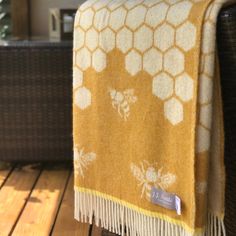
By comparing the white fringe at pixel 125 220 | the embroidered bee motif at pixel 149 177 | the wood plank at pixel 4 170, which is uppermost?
the embroidered bee motif at pixel 149 177

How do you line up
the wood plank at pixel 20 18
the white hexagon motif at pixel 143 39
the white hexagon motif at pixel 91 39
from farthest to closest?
the wood plank at pixel 20 18 < the white hexagon motif at pixel 91 39 < the white hexagon motif at pixel 143 39

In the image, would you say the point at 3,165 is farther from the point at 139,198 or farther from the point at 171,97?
the point at 171,97

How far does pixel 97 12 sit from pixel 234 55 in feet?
1.17

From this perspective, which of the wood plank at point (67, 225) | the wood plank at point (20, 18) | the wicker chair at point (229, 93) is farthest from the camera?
the wood plank at point (20, 18)

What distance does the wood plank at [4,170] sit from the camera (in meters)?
1.83

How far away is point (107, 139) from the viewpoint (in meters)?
1.09

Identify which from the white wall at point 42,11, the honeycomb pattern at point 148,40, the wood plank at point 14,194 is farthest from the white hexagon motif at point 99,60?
the white wall at point 42,11

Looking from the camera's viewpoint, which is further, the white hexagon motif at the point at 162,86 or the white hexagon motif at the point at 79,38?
the white hexagon motif at the point at 79,38

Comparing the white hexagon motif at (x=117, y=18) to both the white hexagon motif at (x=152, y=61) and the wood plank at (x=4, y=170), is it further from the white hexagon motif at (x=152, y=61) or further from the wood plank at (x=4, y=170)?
the wood plank at (x=4, y=170)

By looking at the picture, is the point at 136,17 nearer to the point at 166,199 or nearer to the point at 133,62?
the point at 133,62

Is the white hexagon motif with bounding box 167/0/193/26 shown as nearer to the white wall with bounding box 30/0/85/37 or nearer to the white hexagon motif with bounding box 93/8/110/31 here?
the white hexagon motif with bounding box 93/8/110/31

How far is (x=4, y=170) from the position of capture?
1.92 m

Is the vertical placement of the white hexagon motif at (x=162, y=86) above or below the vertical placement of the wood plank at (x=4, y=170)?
above

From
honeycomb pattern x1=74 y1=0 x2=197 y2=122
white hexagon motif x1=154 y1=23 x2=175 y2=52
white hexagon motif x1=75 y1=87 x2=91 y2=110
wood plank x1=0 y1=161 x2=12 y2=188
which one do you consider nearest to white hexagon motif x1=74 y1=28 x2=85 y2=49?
honeycomb pattern x1=74 y1=0 x2=197 y2=122
